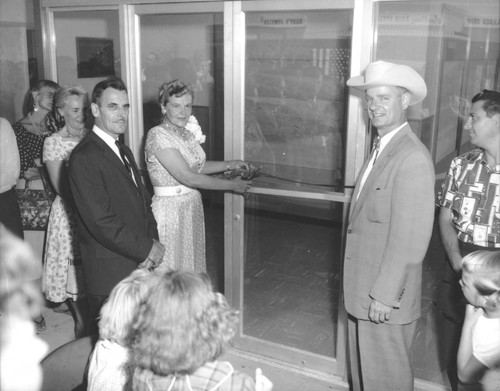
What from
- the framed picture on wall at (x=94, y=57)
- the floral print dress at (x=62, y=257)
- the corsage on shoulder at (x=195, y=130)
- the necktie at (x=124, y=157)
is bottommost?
the floral print dress at (x=62, y=257)

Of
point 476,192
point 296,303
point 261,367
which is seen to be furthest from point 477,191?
point 296,303

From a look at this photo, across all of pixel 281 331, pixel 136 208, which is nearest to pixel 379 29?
pixel 136 208

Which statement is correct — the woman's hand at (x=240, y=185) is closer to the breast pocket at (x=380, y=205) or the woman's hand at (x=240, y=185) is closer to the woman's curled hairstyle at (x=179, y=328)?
the breast pocket at (x=380, y=205)

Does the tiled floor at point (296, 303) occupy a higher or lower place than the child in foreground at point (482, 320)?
lower

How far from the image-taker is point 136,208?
277 centimetres

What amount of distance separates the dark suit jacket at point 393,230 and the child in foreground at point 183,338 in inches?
40.0

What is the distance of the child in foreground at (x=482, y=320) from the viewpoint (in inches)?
78.1

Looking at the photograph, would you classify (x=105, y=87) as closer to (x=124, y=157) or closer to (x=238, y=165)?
(x=124, y=157)

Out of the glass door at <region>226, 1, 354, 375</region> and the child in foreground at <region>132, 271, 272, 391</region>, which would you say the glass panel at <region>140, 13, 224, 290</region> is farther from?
the child in foreground at <region>132, 271, 272, 391</region>

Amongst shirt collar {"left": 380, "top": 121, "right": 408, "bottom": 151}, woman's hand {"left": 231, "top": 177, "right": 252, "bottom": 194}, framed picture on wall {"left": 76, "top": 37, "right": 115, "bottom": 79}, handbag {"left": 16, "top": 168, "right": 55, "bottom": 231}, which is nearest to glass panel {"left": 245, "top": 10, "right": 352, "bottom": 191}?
woman's hand {"left": 231, "top": 177, "right": 252, "bottom": 194}

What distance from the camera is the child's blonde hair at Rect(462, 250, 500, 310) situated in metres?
1.96

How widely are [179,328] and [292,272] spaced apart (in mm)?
3370

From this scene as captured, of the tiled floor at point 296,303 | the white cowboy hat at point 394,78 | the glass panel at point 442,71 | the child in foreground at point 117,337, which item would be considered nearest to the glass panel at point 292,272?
the tiled floor at point 296,303

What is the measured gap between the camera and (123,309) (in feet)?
5.74
